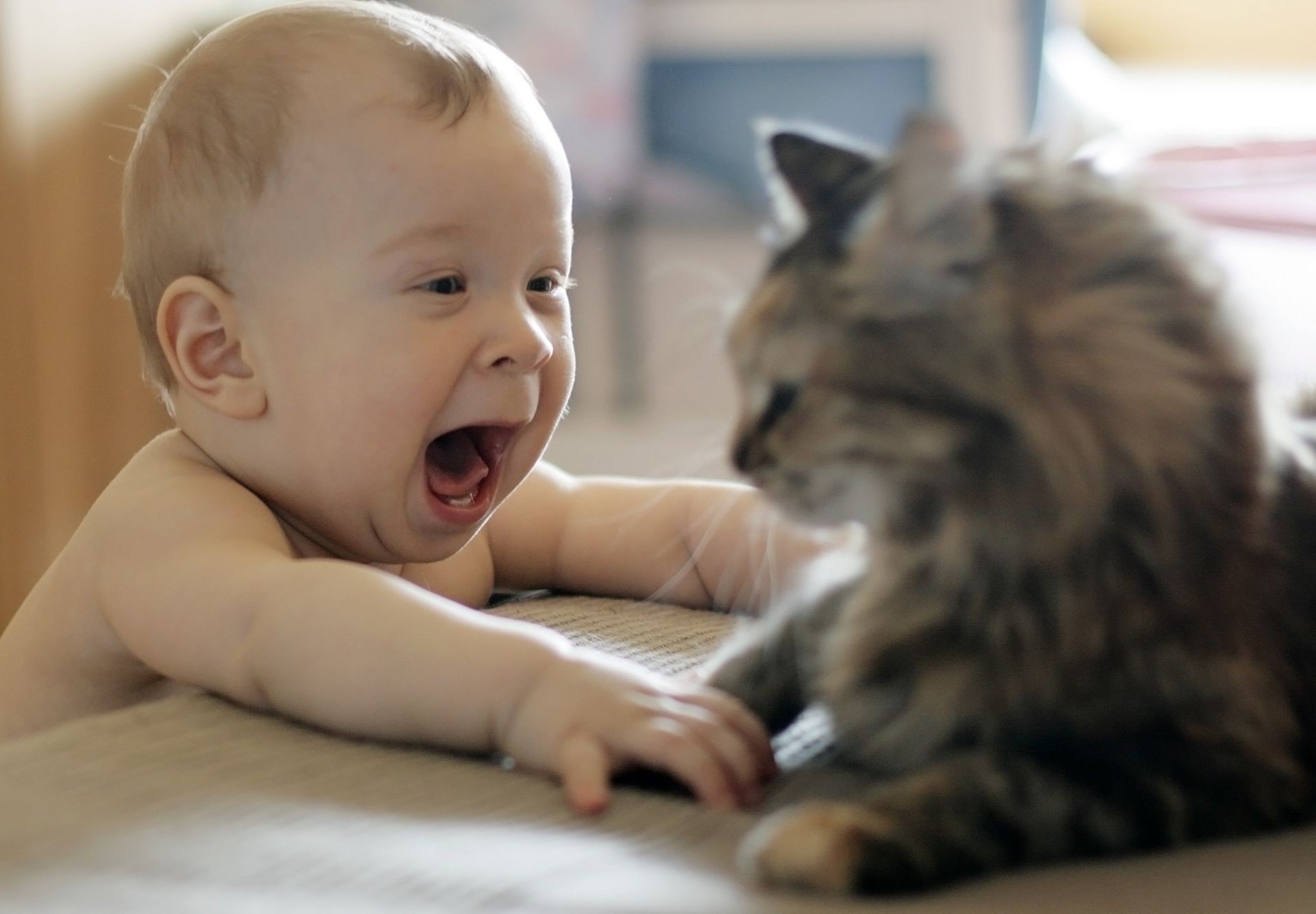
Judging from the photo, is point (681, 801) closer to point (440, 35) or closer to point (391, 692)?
point (391, 692)

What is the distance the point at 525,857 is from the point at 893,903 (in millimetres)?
150

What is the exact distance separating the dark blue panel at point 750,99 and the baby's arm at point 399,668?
3.61 ft

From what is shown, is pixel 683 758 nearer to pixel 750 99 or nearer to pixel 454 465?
pixel 454 465

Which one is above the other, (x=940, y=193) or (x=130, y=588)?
(x=940, y=193)

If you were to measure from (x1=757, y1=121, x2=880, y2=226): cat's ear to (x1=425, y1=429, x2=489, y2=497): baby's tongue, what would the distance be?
453mm

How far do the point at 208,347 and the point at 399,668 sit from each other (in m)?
0.41

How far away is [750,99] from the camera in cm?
208

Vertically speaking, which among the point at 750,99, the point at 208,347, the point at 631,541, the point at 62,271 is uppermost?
the point at 750,99

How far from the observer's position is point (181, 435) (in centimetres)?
106

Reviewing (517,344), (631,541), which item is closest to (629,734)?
(517,344)

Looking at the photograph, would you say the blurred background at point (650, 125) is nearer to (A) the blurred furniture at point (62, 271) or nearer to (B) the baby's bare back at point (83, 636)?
(A) the blurred furniture at point (62, 271)

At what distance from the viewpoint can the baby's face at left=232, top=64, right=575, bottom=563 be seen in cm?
94

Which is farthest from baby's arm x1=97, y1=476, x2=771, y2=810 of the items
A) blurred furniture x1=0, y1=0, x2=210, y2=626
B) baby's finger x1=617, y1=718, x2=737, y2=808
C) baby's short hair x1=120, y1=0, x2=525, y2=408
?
blurred furniture x1=0, y1=0, x2=210, y2=626

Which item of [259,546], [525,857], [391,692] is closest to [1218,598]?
[525,857]
